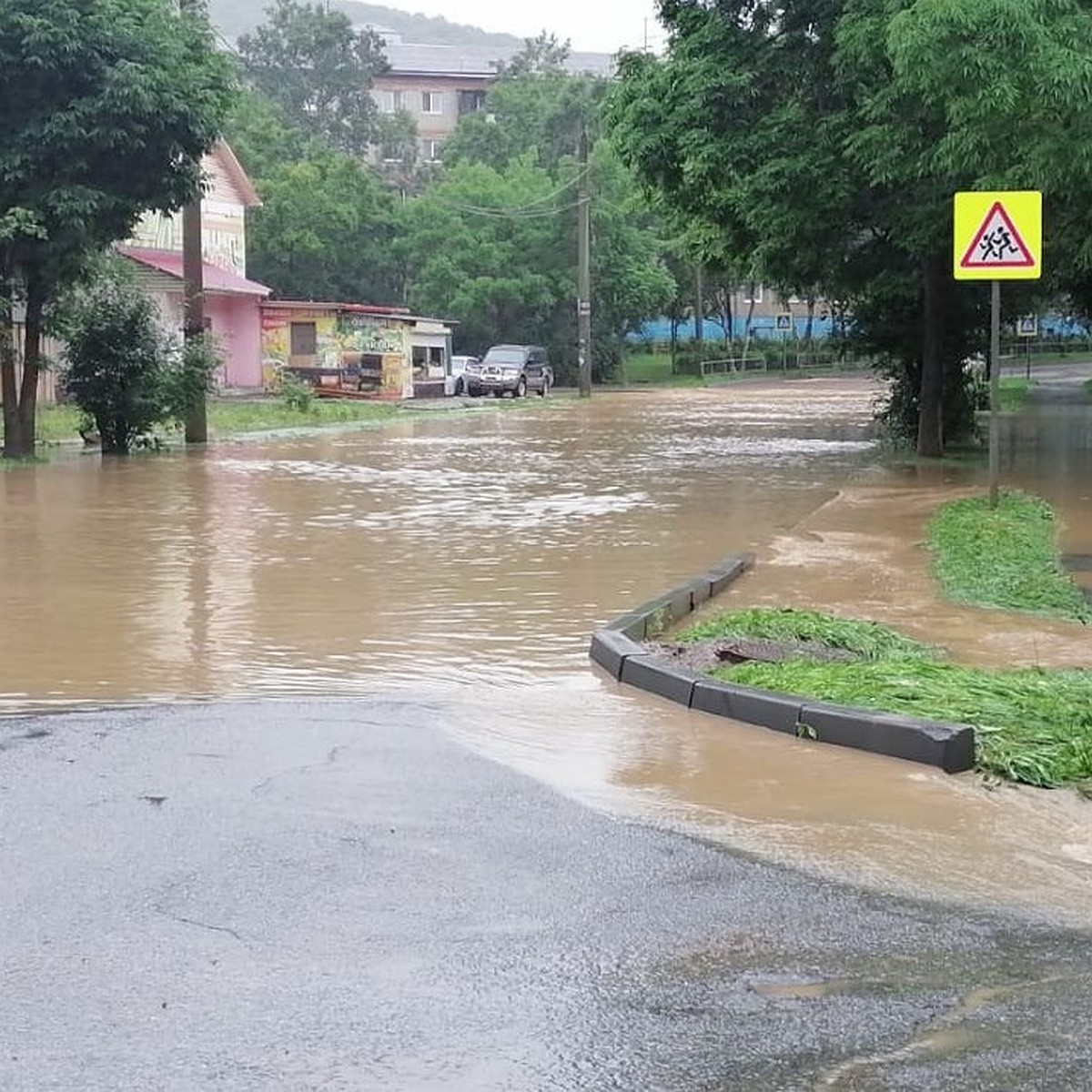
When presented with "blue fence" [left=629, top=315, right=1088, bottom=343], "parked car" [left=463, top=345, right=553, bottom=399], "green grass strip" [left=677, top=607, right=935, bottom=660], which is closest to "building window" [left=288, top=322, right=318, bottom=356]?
"parked car" [left=463, top=345, right=553, bottom=399]

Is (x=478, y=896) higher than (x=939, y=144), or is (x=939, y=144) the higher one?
(x=939, y=144)

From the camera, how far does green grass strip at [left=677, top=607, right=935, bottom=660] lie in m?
9.12

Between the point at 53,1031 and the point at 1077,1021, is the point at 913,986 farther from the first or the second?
the point at 53,1031

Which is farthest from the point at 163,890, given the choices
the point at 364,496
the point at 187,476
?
the point at 187,476

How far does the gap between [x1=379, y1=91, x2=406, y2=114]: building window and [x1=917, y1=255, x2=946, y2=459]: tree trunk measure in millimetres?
101553

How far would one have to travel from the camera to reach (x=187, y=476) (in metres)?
22.4

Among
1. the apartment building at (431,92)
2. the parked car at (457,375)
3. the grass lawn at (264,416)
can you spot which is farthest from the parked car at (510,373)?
the apartment building at (431,92)

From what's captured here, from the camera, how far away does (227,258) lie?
179ft

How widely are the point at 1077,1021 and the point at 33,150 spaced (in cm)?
2182

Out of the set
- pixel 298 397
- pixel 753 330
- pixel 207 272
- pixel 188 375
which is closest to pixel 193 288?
pixel 188 375

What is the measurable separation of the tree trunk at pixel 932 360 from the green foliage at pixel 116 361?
12.6m

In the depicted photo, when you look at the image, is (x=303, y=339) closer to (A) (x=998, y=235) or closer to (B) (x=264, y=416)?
(B) (x=264, y=416)

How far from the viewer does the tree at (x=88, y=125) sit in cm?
2259

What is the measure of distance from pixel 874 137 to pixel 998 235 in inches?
200
